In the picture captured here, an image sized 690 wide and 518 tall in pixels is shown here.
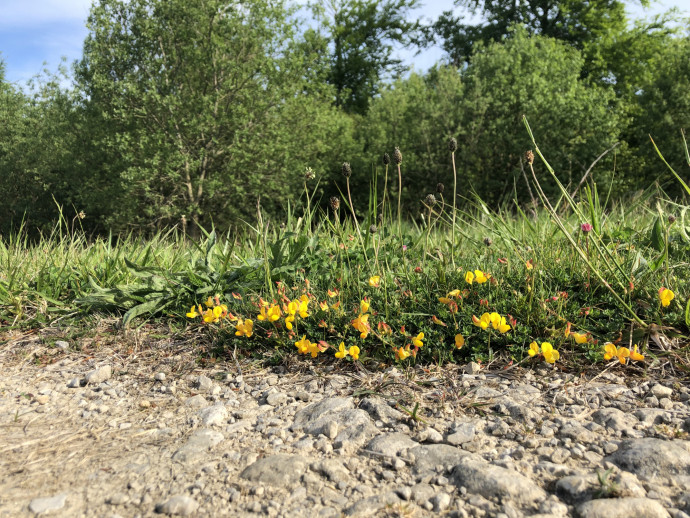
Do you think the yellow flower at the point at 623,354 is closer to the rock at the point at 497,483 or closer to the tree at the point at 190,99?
the rock at the point at 497,483

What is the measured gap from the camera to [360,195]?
14891 mm

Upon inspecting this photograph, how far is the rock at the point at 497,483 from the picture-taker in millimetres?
1366

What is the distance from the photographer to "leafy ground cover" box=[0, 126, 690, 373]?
230cm

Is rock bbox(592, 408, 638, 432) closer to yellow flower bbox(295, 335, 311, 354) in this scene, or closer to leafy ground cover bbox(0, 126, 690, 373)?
leafy ground cover bbox(0, 126, 690, 373)

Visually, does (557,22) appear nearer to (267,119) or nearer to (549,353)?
(267,119)

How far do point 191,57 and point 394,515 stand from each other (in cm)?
1220

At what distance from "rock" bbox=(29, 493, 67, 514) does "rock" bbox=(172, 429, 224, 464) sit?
336 millimetres

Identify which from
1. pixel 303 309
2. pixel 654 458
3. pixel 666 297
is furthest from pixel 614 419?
pixel 303 309

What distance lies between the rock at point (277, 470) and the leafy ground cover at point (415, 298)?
0.71 meters

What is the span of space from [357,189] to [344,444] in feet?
46.1

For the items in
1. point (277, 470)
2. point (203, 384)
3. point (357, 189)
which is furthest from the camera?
point (357, 189)

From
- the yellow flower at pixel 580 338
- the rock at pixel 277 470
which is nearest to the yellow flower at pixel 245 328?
the rock at pixel 277 470

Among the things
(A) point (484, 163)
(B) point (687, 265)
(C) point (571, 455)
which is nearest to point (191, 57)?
(A) point (484, 163)

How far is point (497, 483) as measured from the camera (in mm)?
1403
